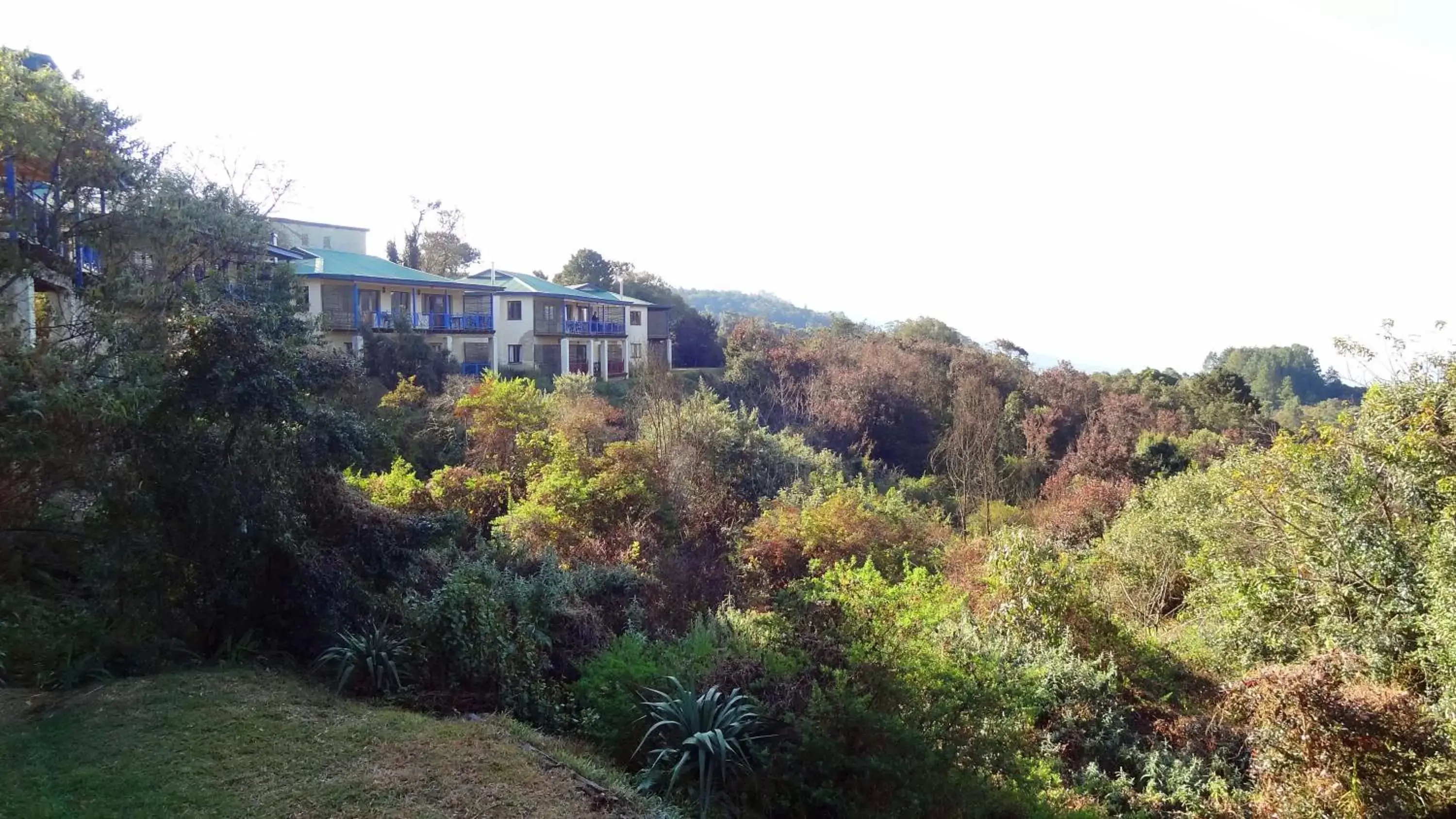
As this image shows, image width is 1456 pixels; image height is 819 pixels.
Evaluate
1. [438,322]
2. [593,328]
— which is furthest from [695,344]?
[438,322]

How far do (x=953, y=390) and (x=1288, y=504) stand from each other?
20937 millimetres

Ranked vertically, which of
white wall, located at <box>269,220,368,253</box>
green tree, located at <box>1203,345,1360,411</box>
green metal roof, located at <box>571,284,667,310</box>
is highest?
white wall, located at <box>269,220,368,253</box>

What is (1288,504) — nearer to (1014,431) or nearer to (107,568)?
(107,568)

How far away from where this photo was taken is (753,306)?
100250 mm

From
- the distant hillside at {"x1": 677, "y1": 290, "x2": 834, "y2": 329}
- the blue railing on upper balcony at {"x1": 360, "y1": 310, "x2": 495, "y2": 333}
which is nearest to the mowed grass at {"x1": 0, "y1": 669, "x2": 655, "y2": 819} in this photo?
the blue railing on upper balcony at {"x1": 360, "y1": 310, "x2": 495, "y2": 333}

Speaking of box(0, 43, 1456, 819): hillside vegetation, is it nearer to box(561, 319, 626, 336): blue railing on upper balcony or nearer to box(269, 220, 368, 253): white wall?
box(269, 220, 368, 253): white wall

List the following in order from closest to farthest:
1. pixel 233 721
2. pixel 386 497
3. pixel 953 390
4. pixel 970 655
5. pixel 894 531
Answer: pixel 233 721, pixel 970 655, pixel 386 497, pixel 894 531, pixel 953 390

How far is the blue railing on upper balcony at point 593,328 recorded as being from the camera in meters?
37.3

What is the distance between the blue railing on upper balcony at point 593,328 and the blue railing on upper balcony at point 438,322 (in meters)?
3.66

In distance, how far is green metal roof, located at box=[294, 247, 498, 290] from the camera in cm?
2855

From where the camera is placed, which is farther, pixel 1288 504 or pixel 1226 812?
pixel 1288 504

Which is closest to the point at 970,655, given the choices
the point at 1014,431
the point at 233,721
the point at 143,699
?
the point at 233,721

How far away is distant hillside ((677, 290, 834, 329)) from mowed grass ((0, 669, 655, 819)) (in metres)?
75.5

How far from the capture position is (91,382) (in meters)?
7.61
